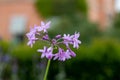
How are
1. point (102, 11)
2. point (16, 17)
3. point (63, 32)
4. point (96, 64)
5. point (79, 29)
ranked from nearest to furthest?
point (96, 64)
point (63, 32)
point (79, 29)
point (16, 17)
point (102, 11)

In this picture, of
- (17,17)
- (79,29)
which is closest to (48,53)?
(79,29)

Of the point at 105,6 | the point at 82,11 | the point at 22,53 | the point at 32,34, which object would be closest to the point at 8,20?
the point at 82,11

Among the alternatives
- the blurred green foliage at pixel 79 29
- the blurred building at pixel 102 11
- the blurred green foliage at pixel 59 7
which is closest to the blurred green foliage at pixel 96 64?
the blurred green foliage at pixel 79 29

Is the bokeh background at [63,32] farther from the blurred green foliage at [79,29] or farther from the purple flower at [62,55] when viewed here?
the purple flower at [62,55]

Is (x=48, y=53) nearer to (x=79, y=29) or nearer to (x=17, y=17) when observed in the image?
(x=79, y=29)

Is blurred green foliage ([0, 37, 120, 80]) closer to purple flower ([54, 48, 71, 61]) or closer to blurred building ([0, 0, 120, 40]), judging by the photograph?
purple flower ([54, 48, 71, 61])

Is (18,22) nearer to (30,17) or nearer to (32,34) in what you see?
(30,17)

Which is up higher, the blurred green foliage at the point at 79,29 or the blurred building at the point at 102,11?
the blurred building at the point at 102,11
